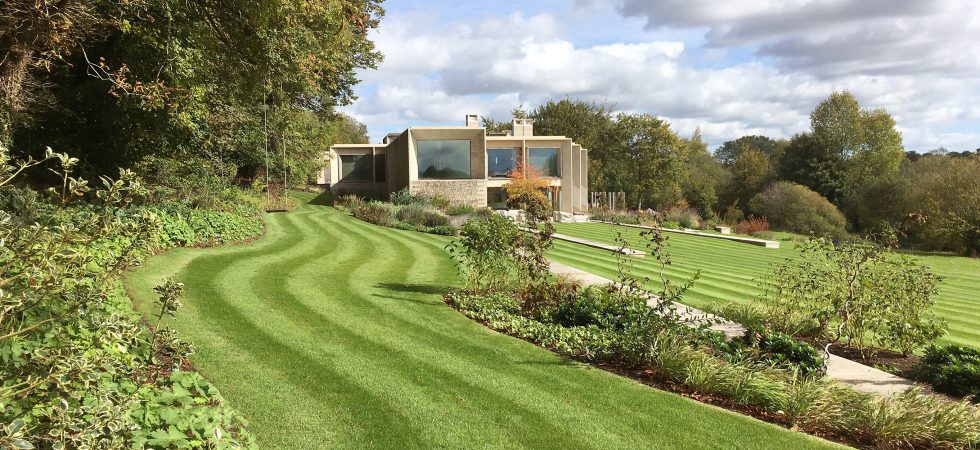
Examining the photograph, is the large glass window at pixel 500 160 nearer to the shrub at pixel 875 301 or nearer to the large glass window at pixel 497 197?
the large glass window at pixel 497 197

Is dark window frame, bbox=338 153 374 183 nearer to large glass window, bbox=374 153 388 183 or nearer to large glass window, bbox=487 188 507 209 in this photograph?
large glass window, bbox=374 153 388 183

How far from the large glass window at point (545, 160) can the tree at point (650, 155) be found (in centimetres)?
1055

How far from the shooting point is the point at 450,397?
5.24 meters

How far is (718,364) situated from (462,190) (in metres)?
30.8

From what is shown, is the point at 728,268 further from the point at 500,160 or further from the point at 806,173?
the point at 806,173

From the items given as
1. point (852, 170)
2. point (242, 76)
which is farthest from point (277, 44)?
point (852, 170)

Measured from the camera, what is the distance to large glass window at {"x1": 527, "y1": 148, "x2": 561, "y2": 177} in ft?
131

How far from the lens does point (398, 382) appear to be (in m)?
5.52

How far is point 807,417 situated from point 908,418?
77 centimetres

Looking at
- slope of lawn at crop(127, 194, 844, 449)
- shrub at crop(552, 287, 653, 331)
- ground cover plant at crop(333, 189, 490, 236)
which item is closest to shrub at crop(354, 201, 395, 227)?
ground cover plant at crop(333, 189, 490, 236)

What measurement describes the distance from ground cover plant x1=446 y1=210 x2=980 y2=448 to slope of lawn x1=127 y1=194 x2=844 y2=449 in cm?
36

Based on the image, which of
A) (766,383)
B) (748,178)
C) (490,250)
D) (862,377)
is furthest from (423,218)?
(748,178)

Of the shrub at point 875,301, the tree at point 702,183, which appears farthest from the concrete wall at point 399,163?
the shrub at point 875,301

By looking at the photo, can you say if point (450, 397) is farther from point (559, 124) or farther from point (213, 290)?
point (559, 124)
